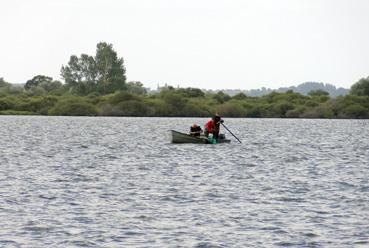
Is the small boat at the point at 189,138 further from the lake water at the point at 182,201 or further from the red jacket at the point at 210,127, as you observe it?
the lake water at the point at 182,201

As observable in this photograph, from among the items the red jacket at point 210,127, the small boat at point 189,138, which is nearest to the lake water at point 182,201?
the red jacket at point 210,127

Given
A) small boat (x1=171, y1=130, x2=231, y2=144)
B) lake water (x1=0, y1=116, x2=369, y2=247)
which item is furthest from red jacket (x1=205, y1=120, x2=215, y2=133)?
lake water (x1=0, y1=116, x2=369, y2=247)

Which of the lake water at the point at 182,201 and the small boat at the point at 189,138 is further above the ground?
the small boat at the point at 189,138

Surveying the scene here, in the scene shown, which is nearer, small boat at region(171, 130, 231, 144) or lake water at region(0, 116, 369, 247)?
lake water at region(0, 116, 369, 247)

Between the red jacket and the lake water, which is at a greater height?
the red jacket

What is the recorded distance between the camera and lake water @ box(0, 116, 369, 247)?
27.9 meters

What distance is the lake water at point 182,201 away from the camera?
91.4 ft

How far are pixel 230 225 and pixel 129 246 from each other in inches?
205

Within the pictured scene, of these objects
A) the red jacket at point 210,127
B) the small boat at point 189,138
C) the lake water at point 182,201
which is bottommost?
the lake water at point 182,201

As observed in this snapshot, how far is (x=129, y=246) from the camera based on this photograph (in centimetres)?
2622

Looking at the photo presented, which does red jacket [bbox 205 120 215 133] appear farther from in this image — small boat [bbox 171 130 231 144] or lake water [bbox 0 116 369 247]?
lake water [bbox 0 116 369 247]

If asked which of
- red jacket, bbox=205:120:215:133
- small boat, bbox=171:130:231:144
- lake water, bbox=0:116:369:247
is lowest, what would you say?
lake water, bbox=0:116:369:247

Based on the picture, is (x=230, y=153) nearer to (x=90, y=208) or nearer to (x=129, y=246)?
(x=90, y=208)

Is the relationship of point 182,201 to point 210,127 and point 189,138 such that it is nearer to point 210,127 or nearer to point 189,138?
point 210,127
